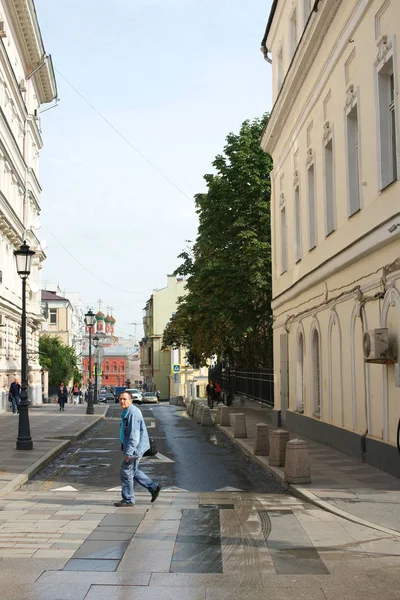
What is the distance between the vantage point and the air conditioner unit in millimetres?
13297

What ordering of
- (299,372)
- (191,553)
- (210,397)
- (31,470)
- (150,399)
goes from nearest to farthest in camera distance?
(191,553)
(31,470)
(299,372)
(210,397)
(150,399)

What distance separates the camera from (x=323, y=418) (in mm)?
19703

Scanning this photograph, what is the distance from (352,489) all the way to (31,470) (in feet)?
20.9

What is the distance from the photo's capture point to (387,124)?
14.2 m

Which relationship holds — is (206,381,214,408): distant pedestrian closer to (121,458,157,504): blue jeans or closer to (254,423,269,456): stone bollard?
(254,423,269,456): stone bollard

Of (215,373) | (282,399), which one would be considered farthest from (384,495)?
(215,373)

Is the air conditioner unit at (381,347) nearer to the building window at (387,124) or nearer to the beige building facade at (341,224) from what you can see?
the beige building facade at (341,224)

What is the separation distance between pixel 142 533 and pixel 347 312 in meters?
9.42

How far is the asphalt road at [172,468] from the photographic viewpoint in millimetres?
13492

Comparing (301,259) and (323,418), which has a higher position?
(301,259)

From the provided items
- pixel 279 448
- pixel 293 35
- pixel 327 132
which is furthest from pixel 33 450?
pixel 293 35

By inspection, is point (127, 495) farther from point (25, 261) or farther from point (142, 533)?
point (25, 261)

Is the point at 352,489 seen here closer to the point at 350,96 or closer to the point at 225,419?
the point at 350,96

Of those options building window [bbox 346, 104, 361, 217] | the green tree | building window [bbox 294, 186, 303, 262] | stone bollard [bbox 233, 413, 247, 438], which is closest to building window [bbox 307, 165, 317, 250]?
building window [bbox 294, 186, 303, 262]
